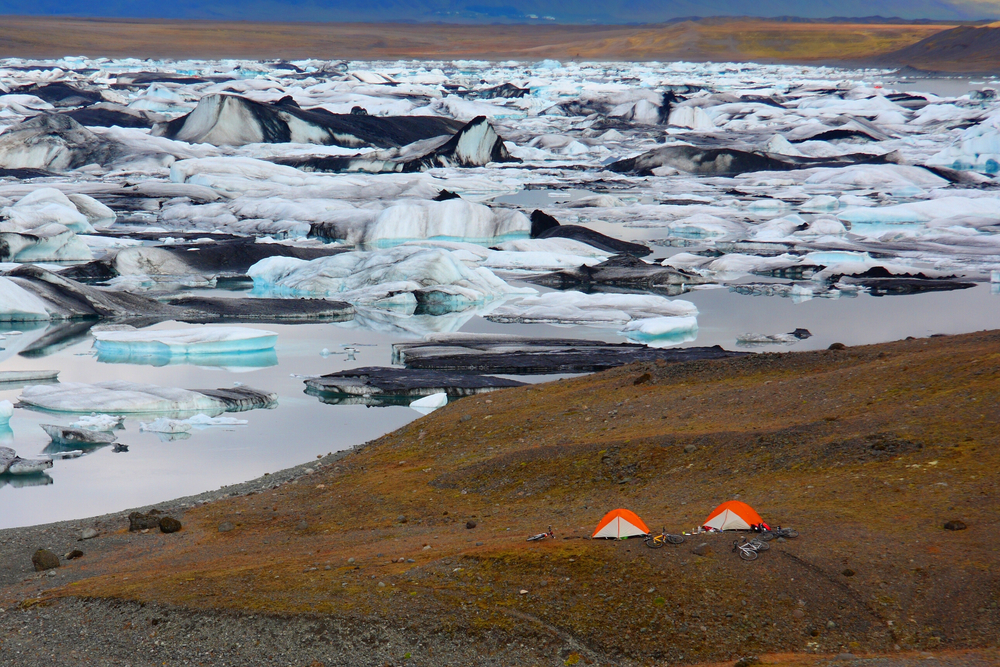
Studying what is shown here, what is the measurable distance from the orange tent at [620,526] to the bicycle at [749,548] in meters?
0.41

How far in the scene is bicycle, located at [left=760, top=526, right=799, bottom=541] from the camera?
4492mm

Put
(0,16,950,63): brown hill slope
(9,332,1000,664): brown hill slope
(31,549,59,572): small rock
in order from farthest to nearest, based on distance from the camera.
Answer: (0,16,950,63): brown hill slope, (31,549,59,572): small rock, (9,332,1000,664): brown hill slope

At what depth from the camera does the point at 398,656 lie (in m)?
4.10

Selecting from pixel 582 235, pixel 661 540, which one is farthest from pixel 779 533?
pixel 582 235

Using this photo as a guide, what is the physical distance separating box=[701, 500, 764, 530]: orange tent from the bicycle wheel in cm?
25

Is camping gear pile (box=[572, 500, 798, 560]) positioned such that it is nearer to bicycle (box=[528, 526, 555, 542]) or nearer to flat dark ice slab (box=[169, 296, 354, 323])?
bicycle (box=[528, 526, 555, 542])

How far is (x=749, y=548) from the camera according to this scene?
14.4ft

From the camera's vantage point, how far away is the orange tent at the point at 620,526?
15.2 ft

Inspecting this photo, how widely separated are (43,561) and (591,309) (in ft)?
27.0

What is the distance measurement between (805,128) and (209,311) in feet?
87.7

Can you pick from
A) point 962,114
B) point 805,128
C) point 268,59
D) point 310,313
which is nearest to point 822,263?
point 310,313

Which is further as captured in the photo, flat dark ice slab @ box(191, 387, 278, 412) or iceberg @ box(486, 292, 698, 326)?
iceberg @ box(486, 292, 698, 326)

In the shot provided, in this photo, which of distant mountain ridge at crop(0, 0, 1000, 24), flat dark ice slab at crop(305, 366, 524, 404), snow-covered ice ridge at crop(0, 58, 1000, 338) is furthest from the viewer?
distant mountain ridge at crop(0, 0, 1000, 24)

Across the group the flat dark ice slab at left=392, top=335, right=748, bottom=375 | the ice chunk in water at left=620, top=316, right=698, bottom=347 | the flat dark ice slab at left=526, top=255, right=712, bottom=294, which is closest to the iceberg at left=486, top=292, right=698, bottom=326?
the ice chunk in water at left=620, top=316, right=698, bottom=347
